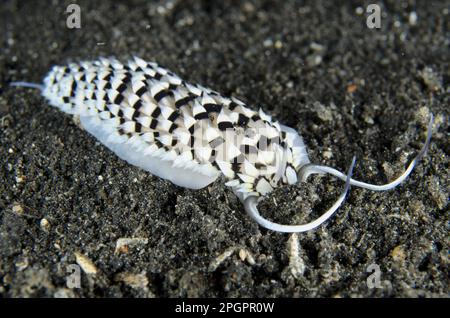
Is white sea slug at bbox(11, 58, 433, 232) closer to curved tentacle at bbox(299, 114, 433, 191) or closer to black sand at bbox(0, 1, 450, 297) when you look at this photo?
curved tentacle at bbox(299, 114, 433, 191)

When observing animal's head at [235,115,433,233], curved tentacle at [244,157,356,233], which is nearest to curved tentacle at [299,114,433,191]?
animal's head at [235,115,433,233]

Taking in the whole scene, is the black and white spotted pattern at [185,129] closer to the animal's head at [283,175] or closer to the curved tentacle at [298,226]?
the animal's head at [283,175]

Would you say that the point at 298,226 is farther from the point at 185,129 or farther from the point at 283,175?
the point at 185,129

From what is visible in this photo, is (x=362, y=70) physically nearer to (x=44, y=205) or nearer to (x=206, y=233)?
(x=206, y=233)

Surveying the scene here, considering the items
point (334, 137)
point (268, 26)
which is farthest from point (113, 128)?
point (268, 26)

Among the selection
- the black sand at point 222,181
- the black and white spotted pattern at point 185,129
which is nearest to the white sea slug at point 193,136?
the black and white spotted pattern at point 185,129

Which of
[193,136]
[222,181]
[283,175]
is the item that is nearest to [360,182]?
[283,175]
